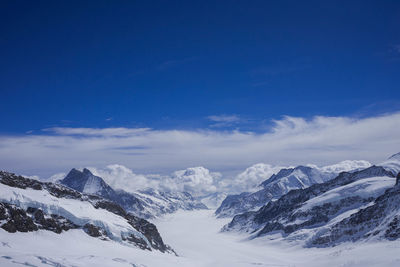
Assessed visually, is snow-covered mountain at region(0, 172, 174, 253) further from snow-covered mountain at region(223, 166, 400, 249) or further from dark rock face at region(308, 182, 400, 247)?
snow-covered mountain at region(223, 166, 400, 249)

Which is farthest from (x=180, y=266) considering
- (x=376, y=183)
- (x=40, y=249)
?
(x=376, y=183)

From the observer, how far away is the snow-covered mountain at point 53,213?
68000mm

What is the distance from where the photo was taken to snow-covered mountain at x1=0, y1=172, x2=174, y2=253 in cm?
6800

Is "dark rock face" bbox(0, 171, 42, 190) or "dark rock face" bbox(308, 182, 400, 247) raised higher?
"dark rock face" bbox(0, 171, 42, 190)

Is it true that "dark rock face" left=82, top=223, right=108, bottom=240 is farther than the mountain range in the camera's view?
No

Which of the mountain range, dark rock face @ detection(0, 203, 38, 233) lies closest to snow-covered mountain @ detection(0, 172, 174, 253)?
dark rock face @ detection(0, 203, 38, 233)

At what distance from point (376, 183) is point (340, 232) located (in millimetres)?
67289

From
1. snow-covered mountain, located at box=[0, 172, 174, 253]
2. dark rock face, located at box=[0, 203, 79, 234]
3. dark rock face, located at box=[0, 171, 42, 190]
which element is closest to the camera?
dark rock face, located at box=[0, 203, 79, 234]

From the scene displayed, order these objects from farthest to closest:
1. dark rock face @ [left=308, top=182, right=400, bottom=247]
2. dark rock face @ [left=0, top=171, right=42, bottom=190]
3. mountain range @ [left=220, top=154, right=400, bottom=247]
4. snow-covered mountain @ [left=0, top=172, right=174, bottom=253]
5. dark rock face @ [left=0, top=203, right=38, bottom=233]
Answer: mountain range @ [left=220, top=154, right=400, bottom=247] → dark rock face @ [left=308, top=182, right=400, bottom=247] → dark rock face @ [left=0, top=171, right=42, bottom=190] → snow-covered mountain @ [left=0, top=172, right=174, bottom=253] → dark rock face @ [left=0, top=203, right=38, bottom=233]

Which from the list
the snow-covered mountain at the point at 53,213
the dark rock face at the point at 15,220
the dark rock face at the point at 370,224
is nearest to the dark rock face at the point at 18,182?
the snow-covered mountain at the point at 53,213

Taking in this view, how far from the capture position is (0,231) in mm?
61000

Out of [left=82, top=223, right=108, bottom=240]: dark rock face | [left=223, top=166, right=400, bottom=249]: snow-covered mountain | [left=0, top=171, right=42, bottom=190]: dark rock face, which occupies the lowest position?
[left=223, top=166, right=400, bottom=249]: snow-covered mountain

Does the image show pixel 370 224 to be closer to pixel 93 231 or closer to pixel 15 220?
pixel 93 231

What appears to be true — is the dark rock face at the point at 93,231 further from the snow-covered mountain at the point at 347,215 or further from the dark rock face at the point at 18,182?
the snow-covered mountain at the point at 347,215
